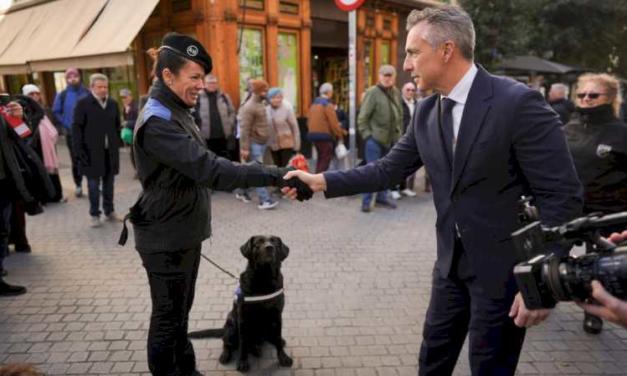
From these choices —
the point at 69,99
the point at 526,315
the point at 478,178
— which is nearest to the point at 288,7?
the point at 69,99

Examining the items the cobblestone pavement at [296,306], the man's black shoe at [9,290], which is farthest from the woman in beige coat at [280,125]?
the man's black shoe at [9,290]

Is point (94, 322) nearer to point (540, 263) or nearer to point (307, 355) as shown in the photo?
point (307, 355)

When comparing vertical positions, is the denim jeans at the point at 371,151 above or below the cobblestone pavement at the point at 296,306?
above

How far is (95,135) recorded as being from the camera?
6.59 metres

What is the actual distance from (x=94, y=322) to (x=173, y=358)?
1595mm

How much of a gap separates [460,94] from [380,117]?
5.21 m

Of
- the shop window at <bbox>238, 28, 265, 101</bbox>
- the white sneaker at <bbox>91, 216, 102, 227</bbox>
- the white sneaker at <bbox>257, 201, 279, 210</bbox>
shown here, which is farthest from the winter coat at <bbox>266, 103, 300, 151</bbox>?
the white sneaker at <bbox>91, 216, 102, 227</bbox>

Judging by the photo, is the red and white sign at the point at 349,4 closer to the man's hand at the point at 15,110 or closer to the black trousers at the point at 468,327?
the man's hand at the point at 15,110

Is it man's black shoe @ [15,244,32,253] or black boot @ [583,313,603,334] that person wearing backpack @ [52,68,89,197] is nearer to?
man's black shoe @ [15,244,32,253]

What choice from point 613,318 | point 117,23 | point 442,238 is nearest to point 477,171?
point 442,238

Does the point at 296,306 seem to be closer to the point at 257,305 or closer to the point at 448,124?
the point at 257,305

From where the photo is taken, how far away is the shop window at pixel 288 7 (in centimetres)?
1115

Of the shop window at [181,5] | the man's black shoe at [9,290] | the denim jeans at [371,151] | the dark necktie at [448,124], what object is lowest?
the man's black shoe at [9,290]

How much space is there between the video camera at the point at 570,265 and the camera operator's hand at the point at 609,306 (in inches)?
0.9
